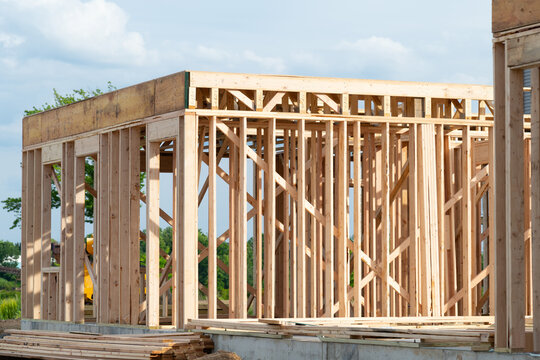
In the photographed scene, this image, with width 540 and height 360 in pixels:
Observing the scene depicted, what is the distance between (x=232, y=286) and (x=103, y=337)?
2.42m

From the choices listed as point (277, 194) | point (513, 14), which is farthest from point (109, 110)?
point (513, 14)

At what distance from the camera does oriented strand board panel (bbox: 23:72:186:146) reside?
17969 mm

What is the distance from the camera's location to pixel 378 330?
13547 millimetres

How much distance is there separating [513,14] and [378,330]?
4.40 meters

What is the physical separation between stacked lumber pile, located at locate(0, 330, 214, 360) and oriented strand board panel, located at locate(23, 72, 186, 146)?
3969 millimetres

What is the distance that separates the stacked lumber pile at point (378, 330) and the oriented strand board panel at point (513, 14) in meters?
3.67

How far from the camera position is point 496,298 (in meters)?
12.1

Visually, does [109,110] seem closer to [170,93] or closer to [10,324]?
[170,93]

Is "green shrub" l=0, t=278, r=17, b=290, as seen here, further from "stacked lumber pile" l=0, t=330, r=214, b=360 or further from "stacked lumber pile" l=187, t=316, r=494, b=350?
"stacked lumber pile" l=187, t=316, r=494, b=350

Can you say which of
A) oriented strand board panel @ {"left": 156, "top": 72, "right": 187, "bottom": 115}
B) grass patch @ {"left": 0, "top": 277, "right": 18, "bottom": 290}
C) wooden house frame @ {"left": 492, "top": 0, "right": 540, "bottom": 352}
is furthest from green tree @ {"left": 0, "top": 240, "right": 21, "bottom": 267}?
wooden house frame @ {"left": 492, "top": 0, "right": 540, "bottom": 352}

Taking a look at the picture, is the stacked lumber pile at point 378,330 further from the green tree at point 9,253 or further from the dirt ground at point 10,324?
the green tree at point 9,253

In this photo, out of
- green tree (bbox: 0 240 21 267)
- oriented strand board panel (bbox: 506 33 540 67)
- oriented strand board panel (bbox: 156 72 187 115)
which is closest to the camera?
oriented strand board panel (bbox: 506 33 540 67)

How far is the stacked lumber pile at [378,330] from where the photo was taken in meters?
12.4

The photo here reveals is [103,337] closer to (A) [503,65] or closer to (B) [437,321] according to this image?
(B) [437,321]
